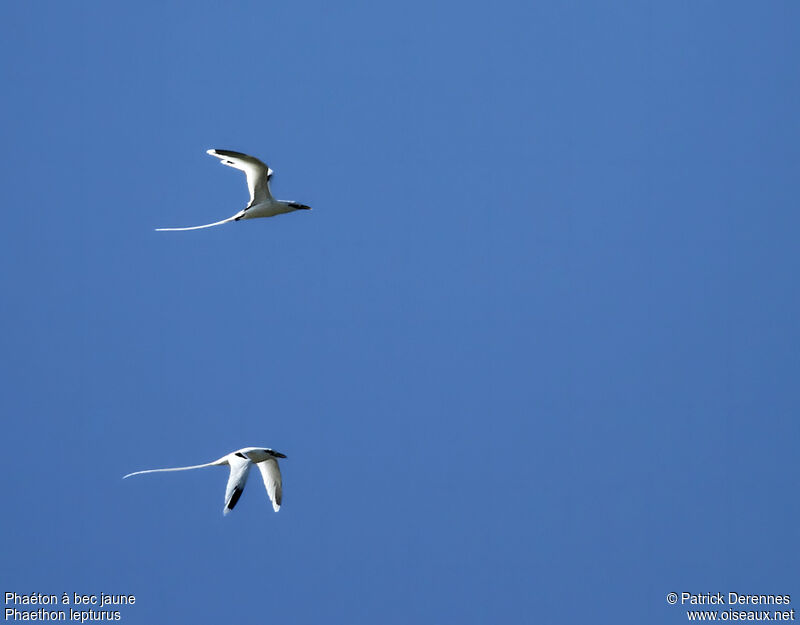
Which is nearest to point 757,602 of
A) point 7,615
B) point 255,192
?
point 255,192

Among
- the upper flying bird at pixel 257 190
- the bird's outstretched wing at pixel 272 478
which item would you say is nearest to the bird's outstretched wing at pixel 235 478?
the bird's outstretched wing at pixel 272 478

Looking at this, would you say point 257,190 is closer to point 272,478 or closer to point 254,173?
point 254,173

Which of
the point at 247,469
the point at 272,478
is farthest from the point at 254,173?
the point at 272,478

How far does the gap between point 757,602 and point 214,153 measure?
16.8m

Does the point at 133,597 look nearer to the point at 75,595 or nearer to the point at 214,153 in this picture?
the point at 75,595

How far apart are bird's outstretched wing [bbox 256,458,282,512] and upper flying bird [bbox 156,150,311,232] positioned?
5.04 m

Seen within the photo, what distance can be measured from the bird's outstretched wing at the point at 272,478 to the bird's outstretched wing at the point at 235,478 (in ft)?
5.42

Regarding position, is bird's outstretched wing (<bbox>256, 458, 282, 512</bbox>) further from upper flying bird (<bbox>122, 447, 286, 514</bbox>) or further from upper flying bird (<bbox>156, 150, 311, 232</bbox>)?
upper flying bird (<bbox>156, 150, 311, 232</bbox>)

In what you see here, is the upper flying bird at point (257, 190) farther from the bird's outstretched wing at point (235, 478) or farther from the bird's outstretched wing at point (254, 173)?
the bird's outstretched wing at point (235, 478)

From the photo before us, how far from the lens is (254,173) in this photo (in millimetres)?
22828

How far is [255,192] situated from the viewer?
75.4 ft

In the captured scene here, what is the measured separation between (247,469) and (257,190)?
5.22m

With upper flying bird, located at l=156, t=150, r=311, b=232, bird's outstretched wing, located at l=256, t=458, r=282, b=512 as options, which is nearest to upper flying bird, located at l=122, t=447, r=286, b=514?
bird's outstretched wing, located at l=256, t=458, r=282, b=512

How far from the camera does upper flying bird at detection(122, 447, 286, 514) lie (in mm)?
21531
